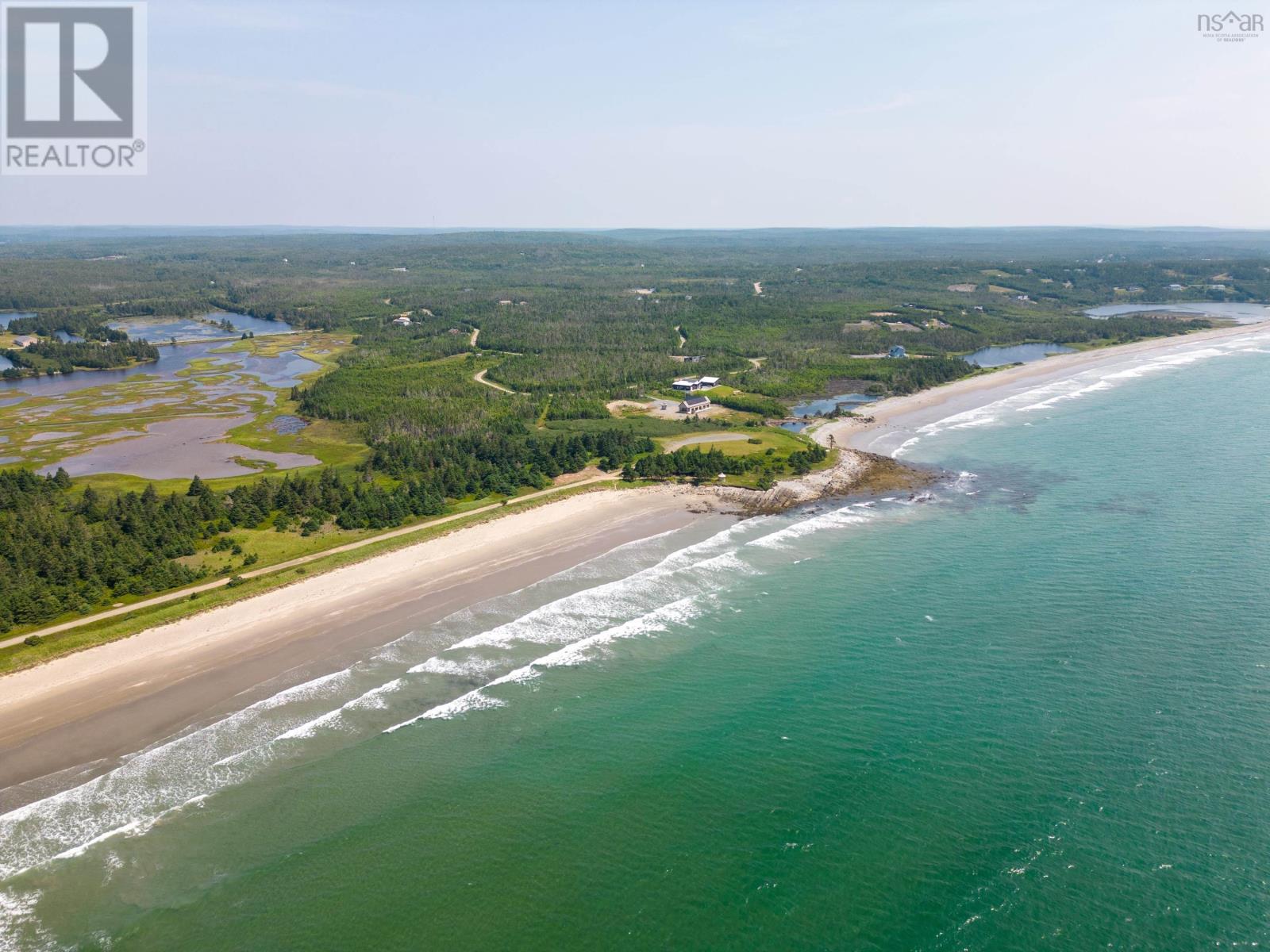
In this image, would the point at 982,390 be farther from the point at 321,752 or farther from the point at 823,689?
the point at 321,752

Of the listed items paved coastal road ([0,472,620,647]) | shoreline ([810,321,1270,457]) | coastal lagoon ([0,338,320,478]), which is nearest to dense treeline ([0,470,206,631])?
paved coastal road ([0,472,620,647])

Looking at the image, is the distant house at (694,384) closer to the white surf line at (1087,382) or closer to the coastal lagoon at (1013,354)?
the white surf line at (1087,382)

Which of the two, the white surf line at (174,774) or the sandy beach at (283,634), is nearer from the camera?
the white surf line at (174,774)

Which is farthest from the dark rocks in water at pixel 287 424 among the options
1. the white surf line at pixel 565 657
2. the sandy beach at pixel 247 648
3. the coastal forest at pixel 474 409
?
the white surf line at pixel 565 657

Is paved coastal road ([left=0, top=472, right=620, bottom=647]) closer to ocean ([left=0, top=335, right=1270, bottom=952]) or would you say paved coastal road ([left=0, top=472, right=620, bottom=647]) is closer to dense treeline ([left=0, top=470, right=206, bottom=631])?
dense treeline ([left=0, top=470, right=206, bottom=631])

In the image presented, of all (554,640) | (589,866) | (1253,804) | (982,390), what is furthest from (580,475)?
(982,390)

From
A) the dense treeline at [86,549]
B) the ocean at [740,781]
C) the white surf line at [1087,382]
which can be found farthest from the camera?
the white surf line at [1087,382]
